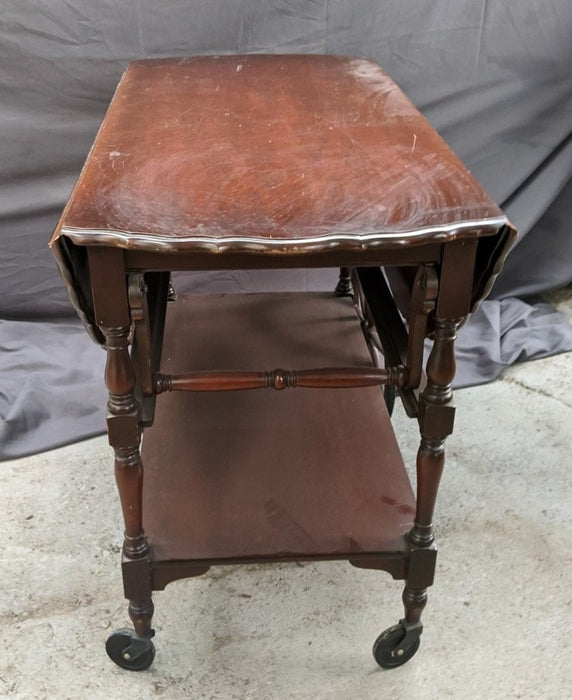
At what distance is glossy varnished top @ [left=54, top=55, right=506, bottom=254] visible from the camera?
940 mm

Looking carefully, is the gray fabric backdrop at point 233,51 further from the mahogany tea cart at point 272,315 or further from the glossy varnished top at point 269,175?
the glossy varnished top at point 269,175

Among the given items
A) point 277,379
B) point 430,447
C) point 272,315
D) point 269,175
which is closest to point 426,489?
point 430,447

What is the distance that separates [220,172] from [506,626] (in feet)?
3.00

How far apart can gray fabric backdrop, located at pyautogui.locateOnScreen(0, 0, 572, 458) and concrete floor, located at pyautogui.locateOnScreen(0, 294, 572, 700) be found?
0.29 metres

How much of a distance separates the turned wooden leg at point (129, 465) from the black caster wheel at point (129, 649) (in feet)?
0.05

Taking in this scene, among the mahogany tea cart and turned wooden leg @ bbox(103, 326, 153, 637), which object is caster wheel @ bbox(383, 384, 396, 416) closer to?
the mahogany tea cart

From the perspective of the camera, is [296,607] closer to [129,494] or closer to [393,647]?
[393,647]

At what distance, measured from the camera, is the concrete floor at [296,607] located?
127cm

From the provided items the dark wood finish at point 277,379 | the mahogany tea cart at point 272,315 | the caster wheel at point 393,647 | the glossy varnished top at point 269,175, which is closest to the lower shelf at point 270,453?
the mahogany tea cart at point 272,315

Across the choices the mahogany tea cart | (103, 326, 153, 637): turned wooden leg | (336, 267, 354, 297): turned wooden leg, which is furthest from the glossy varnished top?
(336, 267, 354, 297): turned wooden leg

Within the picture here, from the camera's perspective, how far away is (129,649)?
4.16ft

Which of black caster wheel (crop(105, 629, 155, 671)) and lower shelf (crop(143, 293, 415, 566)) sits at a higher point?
lower shelf (crop(143, 293, 415, 566))

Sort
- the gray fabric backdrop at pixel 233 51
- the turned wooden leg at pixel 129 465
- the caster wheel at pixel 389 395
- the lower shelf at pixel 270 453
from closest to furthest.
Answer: the turned wooden leg at pixel 129 465
the lower shelf at pixel 270 453
the caster wheel at pixel 389 395
the gray fabric backdrop at pixel 233 51

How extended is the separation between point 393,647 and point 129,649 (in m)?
0.43
